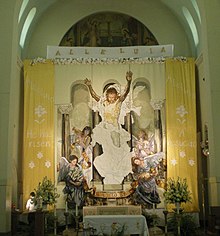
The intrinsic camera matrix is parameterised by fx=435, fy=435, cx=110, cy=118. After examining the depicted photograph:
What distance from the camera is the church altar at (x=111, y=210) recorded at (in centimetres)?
1308

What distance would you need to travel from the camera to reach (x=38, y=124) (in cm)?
1502

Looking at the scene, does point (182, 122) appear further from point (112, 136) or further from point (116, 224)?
point (116, 224)

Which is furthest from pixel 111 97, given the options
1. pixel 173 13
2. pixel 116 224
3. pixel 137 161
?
pixel 116 224

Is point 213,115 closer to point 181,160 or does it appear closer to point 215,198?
point 215,198

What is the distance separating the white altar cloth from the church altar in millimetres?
2183

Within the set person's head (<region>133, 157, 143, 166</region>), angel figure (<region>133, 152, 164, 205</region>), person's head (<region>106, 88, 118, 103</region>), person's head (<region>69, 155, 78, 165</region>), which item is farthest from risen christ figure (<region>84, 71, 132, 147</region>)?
person's head (<region>69, 155, 78, 165</region>)

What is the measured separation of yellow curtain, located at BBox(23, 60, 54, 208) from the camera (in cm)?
1464

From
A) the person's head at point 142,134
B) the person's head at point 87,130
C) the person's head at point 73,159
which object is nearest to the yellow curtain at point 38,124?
the person's head at point 73,159

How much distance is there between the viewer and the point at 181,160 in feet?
48.2

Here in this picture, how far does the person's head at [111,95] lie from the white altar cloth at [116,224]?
5449 millimetres

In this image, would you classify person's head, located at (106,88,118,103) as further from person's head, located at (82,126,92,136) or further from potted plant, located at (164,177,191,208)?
potted plant, located at (164,177,191,208)

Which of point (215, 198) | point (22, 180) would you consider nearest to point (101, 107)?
point (22, 180)

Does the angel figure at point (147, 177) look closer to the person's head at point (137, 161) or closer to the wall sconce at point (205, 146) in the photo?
the person's head at point (137, 161)

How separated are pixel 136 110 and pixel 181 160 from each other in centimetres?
233
